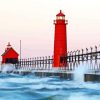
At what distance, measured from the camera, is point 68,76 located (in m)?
42.3

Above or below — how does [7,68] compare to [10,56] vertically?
below

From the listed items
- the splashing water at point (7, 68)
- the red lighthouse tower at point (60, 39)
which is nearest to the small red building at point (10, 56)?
the splashing water at point (7, 68)

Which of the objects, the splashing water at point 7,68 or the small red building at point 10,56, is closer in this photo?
the small red building at point 10,56

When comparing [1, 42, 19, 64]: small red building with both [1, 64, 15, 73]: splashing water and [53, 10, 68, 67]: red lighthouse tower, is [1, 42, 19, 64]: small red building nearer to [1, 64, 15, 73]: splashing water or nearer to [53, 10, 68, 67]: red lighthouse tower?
[1, 64, 15, 73]: splashing water

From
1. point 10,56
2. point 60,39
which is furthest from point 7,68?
point 60,39

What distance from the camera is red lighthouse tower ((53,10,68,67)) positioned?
162 feet

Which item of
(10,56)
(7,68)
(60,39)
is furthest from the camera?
(7,68)

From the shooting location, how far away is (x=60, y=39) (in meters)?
49.3

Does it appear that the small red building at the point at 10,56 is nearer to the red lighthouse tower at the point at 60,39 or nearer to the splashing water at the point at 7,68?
the splashing water at the point at 7,68

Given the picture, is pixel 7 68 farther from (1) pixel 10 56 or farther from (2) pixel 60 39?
(2) pixel 60 39

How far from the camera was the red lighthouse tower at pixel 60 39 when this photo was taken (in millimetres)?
49281

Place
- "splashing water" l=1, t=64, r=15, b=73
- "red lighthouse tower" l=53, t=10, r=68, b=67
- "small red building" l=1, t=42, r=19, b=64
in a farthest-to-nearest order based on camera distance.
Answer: "splashing water" l=1, t=64, r=15, b=73, "small red building" l=1, t=42, r=19, b=64, "red lighthouse tower" l=53, t=10, r=68, b=67

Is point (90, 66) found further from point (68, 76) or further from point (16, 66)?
point (16, 66)

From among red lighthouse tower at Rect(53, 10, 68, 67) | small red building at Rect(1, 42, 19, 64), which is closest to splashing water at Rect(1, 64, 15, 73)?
small red building at Rect(1, 42, 19, 64)
